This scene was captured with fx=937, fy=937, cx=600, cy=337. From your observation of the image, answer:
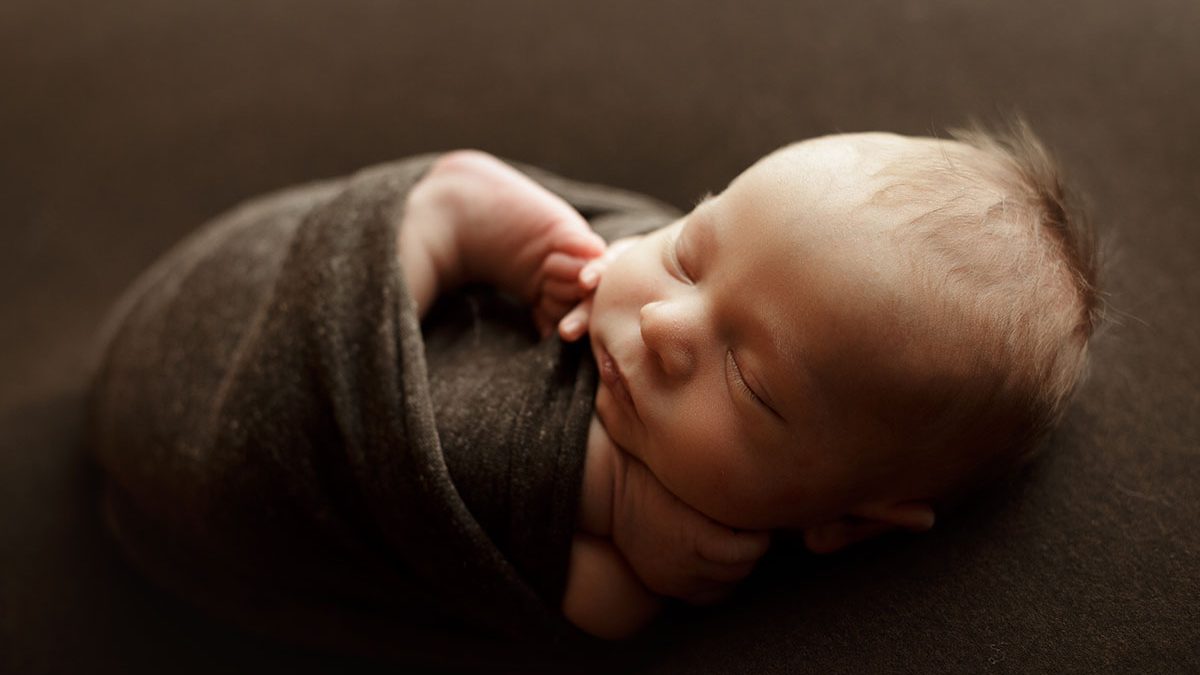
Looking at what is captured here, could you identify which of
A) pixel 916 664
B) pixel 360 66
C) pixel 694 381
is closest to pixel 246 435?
pixel 694 381

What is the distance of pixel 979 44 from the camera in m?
1.15

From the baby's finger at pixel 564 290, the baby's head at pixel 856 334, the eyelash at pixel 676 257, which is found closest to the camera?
the baby's head at pixel 856 334

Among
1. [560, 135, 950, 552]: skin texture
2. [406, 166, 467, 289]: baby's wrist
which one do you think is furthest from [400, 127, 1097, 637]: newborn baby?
[406, 166, 467, 289]: baby's wrist

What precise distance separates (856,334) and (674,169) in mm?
565

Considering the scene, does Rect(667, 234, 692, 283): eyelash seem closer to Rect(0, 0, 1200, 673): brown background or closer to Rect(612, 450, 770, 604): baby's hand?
Rect(612, 450, 770, 604): baby's hand

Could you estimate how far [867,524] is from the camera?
2.60 feet

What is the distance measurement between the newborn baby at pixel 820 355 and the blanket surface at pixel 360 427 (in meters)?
0.06

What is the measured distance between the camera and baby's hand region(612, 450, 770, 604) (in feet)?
2.60

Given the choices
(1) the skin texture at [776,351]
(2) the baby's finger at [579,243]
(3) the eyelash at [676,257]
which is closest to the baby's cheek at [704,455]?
(1) the skin texture at [776,351]

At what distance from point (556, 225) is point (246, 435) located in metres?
0.35

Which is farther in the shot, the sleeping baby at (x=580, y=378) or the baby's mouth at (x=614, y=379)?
the baby's mouth at (x=614, y=379)

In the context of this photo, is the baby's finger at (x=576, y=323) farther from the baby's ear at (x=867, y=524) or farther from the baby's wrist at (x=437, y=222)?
the baby's ear at (x=867, y=524)

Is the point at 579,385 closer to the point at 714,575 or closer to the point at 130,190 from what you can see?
the point at 714,575

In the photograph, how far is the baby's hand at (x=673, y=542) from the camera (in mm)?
792
